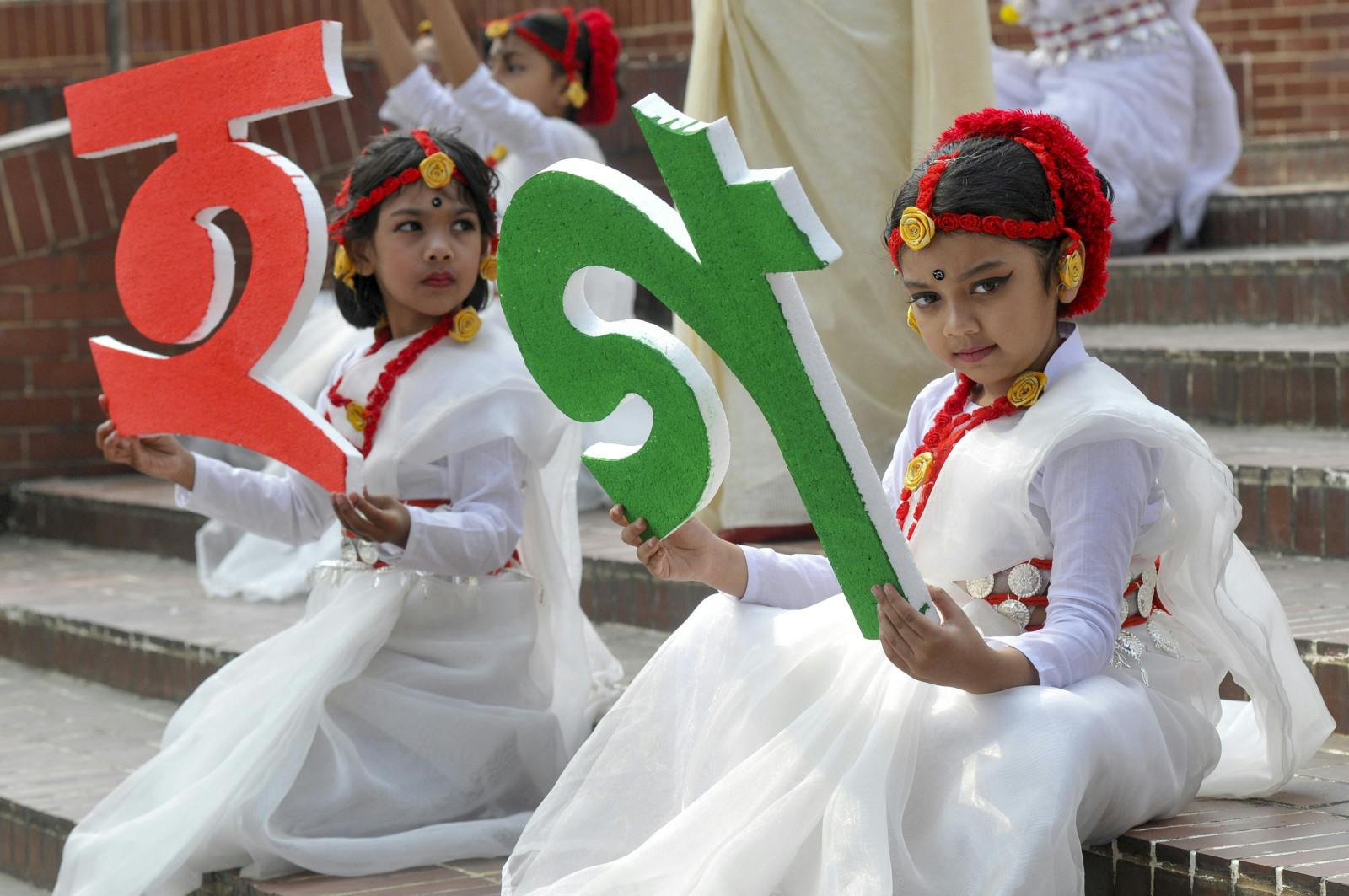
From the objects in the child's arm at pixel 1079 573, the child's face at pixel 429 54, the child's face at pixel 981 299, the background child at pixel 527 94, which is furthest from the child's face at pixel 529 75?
the child's arm at pixel 1079 573

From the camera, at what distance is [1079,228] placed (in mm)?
A: 2699

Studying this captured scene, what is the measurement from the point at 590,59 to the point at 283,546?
2.14 metres

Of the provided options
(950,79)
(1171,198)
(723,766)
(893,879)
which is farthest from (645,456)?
(1171,198)

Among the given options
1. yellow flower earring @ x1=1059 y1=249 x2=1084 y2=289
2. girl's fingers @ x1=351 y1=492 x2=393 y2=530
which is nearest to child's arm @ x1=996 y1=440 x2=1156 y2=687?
yellow flower earring @ x1=1059 y1=249 x2=1084 y2=289

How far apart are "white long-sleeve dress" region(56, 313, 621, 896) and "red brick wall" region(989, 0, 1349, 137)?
6119 mm

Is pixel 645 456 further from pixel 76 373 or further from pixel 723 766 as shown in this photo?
pixel 76 373

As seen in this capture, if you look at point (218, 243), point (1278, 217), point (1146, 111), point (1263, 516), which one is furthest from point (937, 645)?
point (1146, 111)

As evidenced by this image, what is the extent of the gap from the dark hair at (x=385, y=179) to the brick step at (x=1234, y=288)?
2.85 metres

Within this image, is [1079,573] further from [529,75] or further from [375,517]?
[529,75]

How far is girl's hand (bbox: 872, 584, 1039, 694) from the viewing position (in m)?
2.41

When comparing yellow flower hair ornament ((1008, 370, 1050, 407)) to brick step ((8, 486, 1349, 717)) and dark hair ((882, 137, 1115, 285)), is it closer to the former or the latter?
dark hair ((882, 137, 1115, 285))

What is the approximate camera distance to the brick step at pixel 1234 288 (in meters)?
5.57

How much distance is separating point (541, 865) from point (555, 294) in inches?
35.5

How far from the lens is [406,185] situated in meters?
3.66
